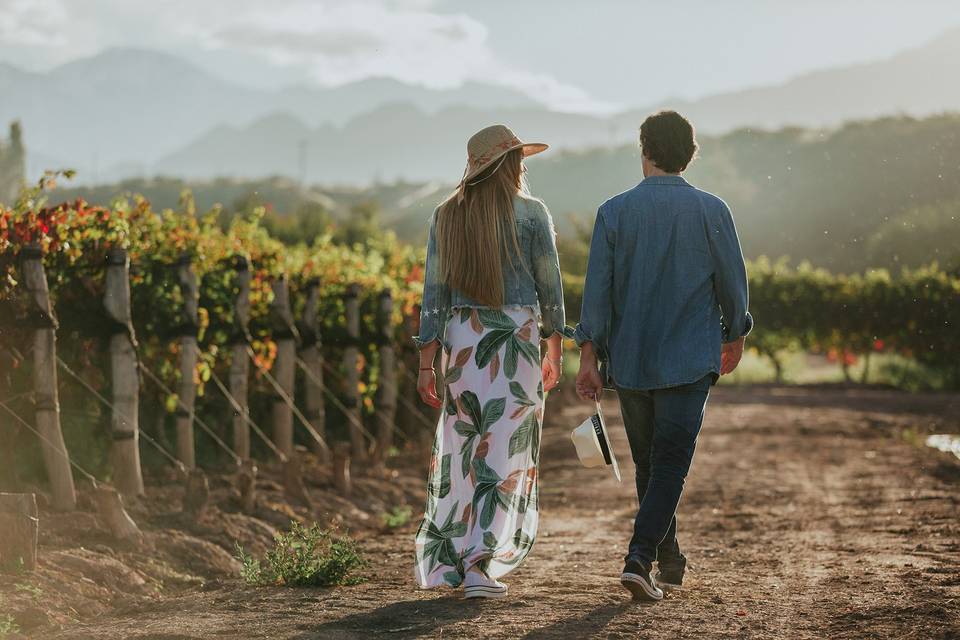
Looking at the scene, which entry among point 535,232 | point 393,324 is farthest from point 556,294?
point 393,324

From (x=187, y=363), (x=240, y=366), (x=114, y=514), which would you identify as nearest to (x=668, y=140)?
(x=114, y=514)

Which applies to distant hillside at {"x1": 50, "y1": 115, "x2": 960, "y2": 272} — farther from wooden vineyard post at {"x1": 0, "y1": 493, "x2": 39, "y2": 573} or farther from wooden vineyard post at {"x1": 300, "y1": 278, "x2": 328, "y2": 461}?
wooden vineyard post at {"x1": 0, "y1": 493, "x2": 39, "y2": 573}

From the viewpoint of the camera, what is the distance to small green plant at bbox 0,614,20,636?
466 centimetres

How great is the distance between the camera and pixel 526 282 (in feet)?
18.3

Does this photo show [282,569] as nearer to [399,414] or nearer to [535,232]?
[535,232]

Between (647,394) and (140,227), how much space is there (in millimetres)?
5963

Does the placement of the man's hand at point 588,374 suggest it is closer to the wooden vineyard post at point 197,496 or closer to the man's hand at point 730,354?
the man's hand at point 730,354

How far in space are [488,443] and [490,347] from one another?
0.43 metres

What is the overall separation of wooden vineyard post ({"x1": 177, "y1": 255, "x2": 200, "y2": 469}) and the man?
4.59m

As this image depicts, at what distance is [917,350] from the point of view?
35.8 meters

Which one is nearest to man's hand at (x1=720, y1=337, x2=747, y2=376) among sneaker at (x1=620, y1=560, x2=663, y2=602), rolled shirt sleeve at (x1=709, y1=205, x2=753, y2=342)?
rolled shirt sleeve at (x1=709, y1=205, x2=753, y2=342)

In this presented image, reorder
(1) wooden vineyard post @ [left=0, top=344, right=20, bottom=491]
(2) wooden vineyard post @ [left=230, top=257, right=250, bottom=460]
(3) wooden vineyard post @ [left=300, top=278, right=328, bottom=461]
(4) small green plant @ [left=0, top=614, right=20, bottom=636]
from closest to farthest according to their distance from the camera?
(4) small green plant @ [left=0, top=614, right=20, bottom=636], (1) wooden vineyard post @ [left=0, top=344, right=20, bottom=491], (2) wooden vineyard post @ [left=230, top=257, right=250, bottom=460], (3) wooden vineyard post @ [left=300, top=278, right=328, bottom=461]

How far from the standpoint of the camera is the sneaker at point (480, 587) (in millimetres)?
5352

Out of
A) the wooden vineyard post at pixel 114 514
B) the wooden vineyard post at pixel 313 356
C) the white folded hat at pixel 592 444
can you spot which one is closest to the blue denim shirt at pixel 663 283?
the white folded hat at pixel 592 444
